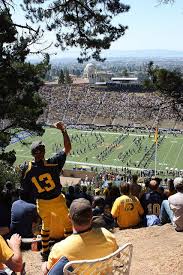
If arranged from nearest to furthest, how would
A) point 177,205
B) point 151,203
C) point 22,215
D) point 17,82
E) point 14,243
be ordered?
point 14,243
point 177,205
point 22,215
point 151,203
point 17,82

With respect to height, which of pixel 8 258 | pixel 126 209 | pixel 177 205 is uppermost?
pixel 8 258

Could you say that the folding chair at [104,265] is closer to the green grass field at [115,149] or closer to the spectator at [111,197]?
the spectator at [111,197]

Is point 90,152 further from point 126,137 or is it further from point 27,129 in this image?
point 27,129

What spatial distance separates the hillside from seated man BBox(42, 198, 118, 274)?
65.8 inches

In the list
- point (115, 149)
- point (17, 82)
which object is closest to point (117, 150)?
point (115, 149)

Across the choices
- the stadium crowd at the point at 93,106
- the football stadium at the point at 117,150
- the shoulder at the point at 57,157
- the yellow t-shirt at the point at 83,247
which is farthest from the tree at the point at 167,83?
the stadium crowd at the point at 93,106

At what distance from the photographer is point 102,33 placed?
39.6ft

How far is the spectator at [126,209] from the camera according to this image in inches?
255

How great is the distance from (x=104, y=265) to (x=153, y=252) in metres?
2.32

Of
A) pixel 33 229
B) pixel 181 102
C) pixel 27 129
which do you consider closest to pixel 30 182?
pixel 33 229

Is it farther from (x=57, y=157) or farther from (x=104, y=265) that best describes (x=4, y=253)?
(x=57, y=157)

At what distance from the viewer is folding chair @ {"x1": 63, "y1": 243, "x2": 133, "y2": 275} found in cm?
272

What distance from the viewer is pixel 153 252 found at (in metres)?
5.00

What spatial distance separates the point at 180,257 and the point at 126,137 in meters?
48.7
